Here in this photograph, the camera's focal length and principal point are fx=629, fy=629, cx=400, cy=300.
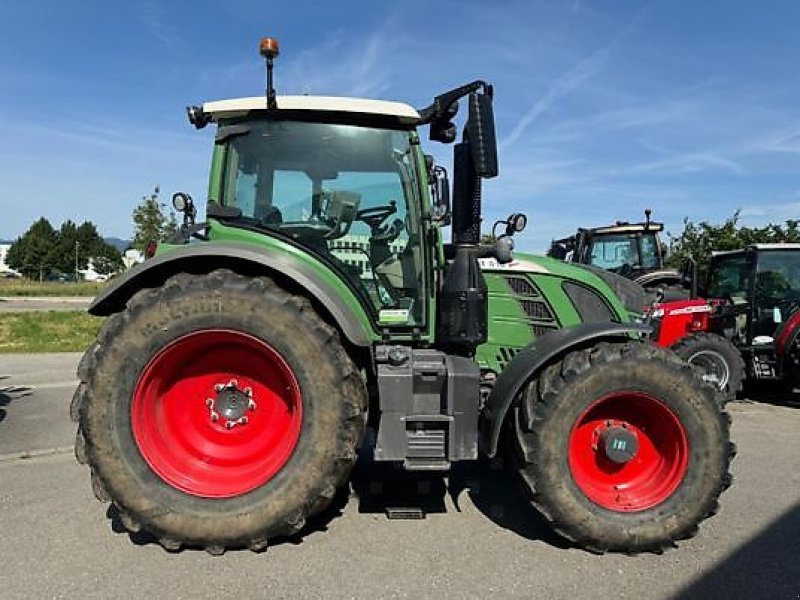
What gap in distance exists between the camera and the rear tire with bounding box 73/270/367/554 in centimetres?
325

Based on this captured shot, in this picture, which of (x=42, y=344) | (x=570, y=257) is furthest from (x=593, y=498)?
(x=42, y=344)

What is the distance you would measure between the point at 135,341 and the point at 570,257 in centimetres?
999

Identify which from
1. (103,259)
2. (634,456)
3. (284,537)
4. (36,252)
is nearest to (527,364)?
(634,456)

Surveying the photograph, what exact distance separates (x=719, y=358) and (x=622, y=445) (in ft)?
17.8

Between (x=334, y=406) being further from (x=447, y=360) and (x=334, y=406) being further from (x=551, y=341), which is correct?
(x=551, y=341)

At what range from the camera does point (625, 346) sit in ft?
11.4

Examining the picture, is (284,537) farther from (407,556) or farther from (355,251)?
(355,251)

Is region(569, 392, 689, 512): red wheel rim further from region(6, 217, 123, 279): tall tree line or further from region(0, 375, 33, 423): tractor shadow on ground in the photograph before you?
region(6, 217, 123, 279): tall tree line

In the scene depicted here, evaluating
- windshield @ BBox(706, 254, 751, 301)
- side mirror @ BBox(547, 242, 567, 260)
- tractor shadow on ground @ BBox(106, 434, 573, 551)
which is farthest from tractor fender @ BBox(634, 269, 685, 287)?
tractor shadow on ground @ BBox(106, 434, 573, 551)

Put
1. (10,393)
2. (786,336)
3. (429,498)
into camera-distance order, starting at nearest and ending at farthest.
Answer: (429,498) → (10,393) → (786,336)

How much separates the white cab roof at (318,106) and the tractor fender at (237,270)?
0.84 meters

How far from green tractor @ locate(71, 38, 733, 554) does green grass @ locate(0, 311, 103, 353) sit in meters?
10.9

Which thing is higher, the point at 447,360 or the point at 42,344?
the point at 447,360

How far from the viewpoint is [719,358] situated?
26.5ft
